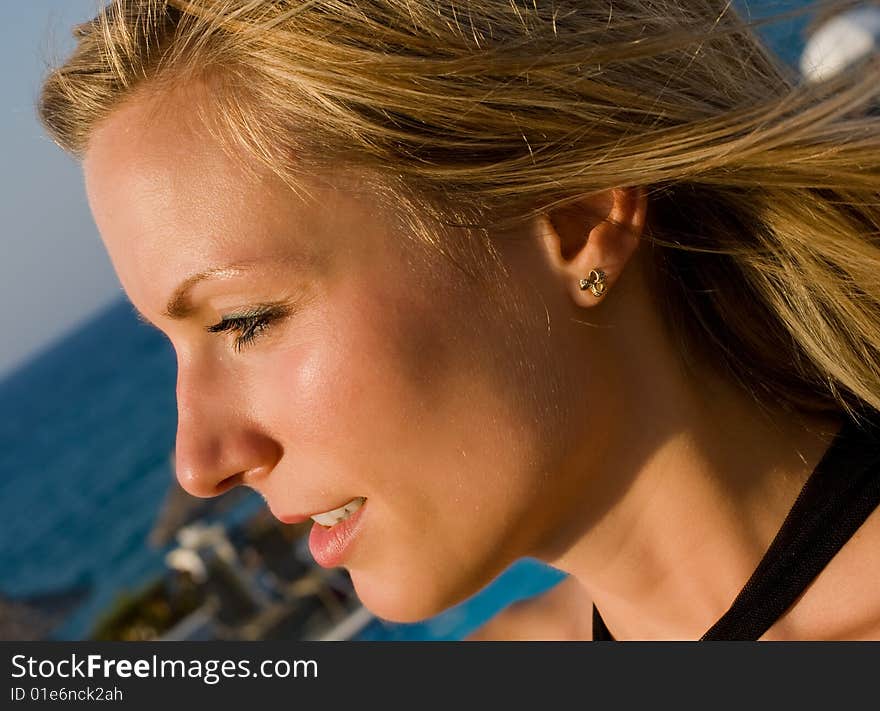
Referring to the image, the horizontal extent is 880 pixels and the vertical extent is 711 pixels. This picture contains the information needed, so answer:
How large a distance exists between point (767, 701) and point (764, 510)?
40 centimetres

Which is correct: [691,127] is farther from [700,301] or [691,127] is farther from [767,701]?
[767,701]

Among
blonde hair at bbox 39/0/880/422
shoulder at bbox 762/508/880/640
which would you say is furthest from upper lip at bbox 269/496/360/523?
shoulder at bbox 762/508/880/640

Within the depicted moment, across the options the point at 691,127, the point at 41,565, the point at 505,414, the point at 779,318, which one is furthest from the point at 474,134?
the point at 41,565

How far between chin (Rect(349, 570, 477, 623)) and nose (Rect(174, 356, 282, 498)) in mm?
336

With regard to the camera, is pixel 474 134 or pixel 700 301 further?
pixel 700 301

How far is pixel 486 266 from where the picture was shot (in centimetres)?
178

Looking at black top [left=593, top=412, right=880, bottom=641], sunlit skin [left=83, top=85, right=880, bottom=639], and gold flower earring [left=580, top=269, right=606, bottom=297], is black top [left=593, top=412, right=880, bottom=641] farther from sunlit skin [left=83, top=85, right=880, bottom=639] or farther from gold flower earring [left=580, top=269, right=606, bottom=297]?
gold flower earring [left=580, top=269, right=606, bottom=297]

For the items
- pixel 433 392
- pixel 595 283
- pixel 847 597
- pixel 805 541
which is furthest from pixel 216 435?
pixel 847 597

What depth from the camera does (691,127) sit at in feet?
5.84

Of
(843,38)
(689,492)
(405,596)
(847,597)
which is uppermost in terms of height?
(843,38)

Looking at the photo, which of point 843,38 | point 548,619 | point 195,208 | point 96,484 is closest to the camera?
point 195,208

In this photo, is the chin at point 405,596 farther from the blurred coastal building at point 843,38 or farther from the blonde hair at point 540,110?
the blurred coastal building at point 843,38

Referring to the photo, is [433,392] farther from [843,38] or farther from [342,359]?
[843,38]

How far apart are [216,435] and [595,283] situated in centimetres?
81
